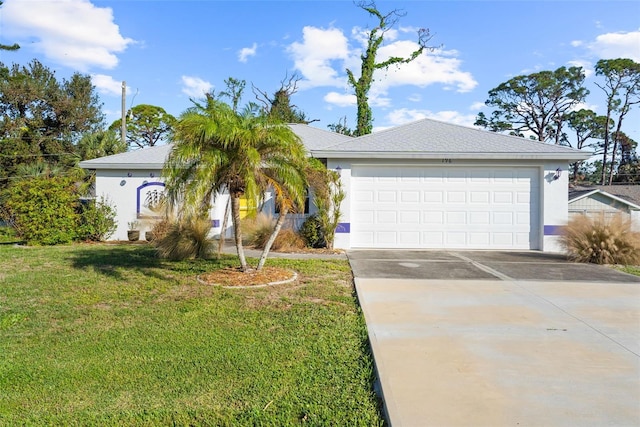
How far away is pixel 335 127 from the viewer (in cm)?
3472

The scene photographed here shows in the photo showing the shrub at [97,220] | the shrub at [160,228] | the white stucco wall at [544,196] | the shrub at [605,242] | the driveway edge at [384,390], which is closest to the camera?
the driveway edge at [384,390]

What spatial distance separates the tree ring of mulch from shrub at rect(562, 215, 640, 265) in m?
7.31

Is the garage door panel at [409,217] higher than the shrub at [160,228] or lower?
higher

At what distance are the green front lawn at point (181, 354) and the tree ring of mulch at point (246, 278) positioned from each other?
260mm

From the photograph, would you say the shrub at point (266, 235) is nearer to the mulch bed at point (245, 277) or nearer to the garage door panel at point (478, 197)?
the mulch bed at point (245, 277)

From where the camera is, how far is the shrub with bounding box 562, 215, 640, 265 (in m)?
9.44

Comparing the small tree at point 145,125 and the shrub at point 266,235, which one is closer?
the shrub at point 266,235

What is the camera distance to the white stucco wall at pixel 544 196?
11656mm

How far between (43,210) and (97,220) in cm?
159

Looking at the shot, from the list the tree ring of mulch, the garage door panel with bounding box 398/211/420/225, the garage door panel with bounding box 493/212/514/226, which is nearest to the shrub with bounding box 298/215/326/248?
the garage door panel with bounding box 398/211/420/225

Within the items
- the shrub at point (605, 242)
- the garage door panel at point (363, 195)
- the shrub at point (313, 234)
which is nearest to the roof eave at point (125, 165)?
the shrub at point (313, 234)

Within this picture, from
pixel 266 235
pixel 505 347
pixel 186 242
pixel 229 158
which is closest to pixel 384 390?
pixel 505 347

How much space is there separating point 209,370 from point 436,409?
205 centimetres

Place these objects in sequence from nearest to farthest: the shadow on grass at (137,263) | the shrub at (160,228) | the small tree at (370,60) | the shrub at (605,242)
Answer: the shadow on grass at (137,263) < the shrub at (605,242) < the shrub at (160,228) < the small tree at (370,60)
